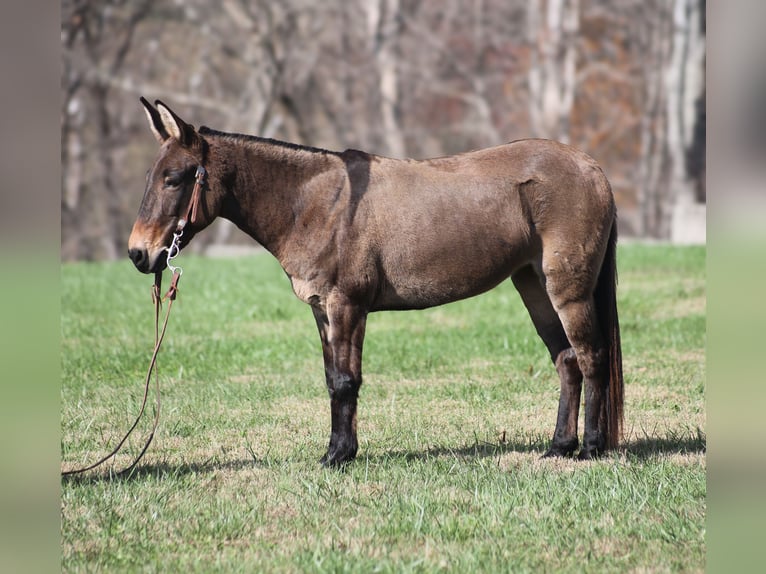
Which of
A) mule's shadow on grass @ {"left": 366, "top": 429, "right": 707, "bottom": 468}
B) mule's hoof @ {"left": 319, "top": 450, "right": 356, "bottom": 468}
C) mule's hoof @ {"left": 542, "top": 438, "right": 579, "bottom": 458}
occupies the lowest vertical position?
mule's shadow on grass @ {"left": 366, "top": 429, "right": 707, "bottom": 468}

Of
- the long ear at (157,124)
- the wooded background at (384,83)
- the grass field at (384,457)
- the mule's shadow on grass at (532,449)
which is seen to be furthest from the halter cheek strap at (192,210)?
the wooded background at (384,83)

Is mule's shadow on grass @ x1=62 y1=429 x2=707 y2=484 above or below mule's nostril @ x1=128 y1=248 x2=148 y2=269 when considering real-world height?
below

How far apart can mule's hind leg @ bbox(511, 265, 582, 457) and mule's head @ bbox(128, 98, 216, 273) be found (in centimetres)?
229

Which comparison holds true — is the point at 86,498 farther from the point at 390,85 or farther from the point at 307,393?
the point at 390,85

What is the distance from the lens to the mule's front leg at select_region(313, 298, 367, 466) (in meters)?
6.22

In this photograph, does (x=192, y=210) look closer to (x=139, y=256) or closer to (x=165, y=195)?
(x=165, y=195)

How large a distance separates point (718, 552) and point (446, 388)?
6.41 m

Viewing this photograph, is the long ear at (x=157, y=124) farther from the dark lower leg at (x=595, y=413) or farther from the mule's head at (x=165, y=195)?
the dark lower leg at (x=595, y=413)

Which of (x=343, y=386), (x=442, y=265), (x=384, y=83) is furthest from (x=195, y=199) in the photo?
(x=384, y=83)

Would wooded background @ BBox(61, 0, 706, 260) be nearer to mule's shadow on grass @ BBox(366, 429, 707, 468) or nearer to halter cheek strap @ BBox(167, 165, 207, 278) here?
mule's shadow on grass @ BBox(366, 429, 707, 468)

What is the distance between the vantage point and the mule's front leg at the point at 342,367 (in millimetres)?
6219

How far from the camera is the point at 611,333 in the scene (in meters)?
6.54

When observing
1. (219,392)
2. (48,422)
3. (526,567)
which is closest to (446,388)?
(219,392)

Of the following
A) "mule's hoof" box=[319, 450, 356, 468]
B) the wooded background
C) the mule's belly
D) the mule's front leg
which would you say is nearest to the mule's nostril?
the mule's front leg
